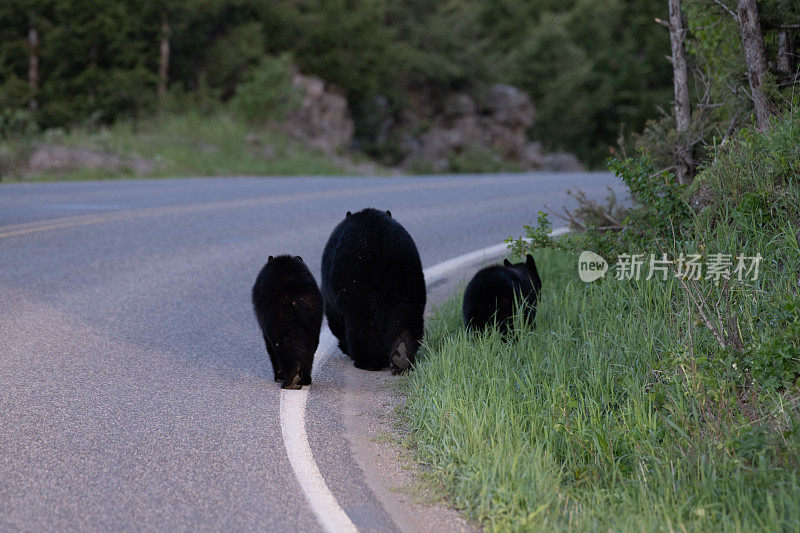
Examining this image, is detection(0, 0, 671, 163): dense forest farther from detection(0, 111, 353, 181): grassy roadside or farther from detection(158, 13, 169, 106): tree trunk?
detection(0, 111, 353, 181): grassy roadside

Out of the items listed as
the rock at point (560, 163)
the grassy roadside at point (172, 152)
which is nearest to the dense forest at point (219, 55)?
the grassy roadside at point (172, 152)

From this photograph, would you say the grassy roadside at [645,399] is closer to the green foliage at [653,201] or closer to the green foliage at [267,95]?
the green foliage at [653,201]

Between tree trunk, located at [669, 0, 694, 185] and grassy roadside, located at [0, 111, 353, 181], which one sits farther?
grassy roadside, located at [0, 111, 353, 181]

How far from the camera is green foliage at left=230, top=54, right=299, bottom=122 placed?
27.2m

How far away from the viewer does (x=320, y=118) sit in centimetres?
2911

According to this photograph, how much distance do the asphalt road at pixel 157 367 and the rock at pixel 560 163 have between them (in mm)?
22528

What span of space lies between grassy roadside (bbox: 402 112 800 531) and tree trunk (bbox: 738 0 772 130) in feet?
2.21

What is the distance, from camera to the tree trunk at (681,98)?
333 inches

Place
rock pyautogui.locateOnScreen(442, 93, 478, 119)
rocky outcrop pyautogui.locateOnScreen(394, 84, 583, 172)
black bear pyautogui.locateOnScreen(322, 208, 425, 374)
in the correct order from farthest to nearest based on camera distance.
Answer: rock pyautogui.locateOnScreen(442, 93, 478, 119) → rocky outcrop pyautogui.locateOnScreen(394, 84, 583, 172) → black bear pyautogui.locateOnScreen(322, 208, 425, 374)

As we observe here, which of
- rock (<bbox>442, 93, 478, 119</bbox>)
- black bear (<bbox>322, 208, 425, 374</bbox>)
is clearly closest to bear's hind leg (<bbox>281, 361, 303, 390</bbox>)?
black bear (<bbox>322, 208, 425, 374</bbox>)

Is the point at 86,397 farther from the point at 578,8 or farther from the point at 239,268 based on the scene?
the point at 578,8

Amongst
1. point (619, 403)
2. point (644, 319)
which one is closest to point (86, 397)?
point (619, 403)

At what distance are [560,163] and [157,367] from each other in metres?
32.3
